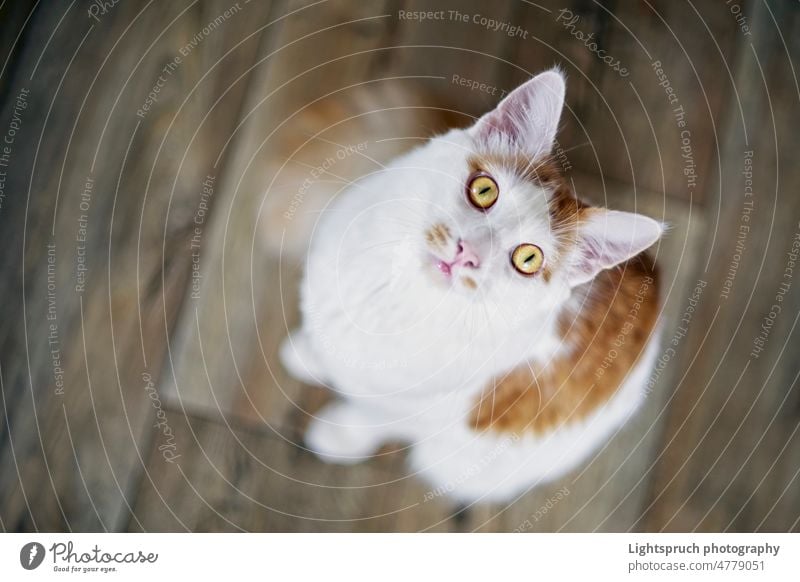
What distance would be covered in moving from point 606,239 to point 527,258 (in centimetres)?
9

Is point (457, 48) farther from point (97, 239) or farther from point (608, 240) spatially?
point (97, 239)

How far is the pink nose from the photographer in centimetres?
57

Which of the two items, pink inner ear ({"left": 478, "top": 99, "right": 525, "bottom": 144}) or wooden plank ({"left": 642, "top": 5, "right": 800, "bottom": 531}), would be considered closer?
pink inner ear ({"left": 478, "top": 99, "right": 525, "bottom": 144})

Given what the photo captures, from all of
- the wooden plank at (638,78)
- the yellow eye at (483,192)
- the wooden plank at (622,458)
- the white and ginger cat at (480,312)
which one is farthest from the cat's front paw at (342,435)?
the wooden plank at (638,78)

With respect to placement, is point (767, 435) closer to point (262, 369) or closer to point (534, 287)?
point (534, 287)

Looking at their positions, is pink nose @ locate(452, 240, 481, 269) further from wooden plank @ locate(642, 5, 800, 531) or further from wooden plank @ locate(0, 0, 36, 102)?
wooden plank @ locate(0, 0, 36, 102)

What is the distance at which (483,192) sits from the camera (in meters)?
0.60

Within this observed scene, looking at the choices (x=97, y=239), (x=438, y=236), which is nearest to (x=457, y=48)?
(x=438, y=236)

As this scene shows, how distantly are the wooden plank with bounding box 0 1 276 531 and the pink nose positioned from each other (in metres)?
0.28

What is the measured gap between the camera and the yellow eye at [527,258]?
0.59m
